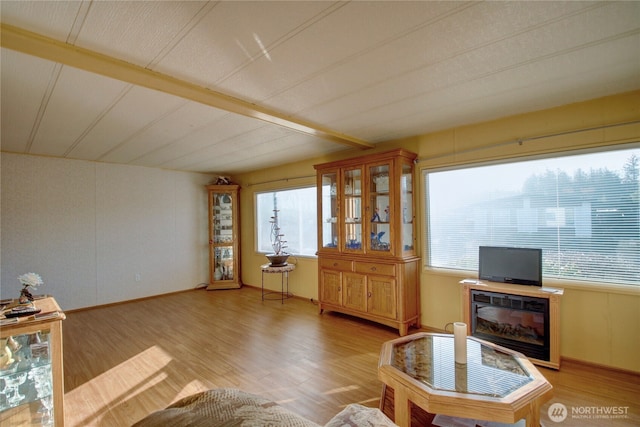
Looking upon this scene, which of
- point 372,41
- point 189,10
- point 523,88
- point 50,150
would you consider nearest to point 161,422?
point 189,10

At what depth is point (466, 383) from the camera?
1646mm

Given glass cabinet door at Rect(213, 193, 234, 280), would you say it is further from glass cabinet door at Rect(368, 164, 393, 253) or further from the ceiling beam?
the ceiling beam

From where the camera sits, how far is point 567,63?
6.59 ft

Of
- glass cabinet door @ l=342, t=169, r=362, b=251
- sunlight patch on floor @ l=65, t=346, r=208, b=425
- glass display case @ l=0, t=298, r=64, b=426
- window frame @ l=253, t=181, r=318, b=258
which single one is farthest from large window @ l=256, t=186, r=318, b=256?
glass display case @ l=0, t=298, r=64, b=426

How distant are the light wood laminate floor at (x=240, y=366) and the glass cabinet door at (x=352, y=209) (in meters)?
1.08

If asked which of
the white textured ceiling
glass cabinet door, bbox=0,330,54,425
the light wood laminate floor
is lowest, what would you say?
the light wood laminate floor

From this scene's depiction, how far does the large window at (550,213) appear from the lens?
2568 mm

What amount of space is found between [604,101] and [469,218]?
1562mm

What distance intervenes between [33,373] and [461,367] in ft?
9.61

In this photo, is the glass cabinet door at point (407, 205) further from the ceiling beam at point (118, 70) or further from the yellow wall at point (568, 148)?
the ceiling beam at point (118, 70)

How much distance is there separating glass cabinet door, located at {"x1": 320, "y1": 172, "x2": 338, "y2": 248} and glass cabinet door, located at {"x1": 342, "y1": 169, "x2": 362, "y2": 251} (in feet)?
0.58

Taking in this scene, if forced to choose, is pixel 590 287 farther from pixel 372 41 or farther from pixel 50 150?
pixel 50 150

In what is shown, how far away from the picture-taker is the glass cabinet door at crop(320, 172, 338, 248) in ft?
13.8

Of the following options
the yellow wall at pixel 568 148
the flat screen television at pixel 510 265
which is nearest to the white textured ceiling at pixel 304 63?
the yellow wall at pixel 568 148
